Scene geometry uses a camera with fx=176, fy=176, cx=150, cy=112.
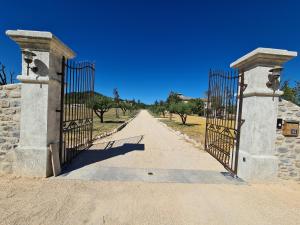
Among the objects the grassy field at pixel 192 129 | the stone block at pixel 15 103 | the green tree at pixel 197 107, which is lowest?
the grassy field at pixel 192 129

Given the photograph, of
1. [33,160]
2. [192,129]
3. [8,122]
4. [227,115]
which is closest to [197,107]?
[192,129]

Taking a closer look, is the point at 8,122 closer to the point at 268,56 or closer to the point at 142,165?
the point at 142,165

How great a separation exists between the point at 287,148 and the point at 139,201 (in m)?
4.11

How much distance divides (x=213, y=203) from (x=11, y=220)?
3.47 m

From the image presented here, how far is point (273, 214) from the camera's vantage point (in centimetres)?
323

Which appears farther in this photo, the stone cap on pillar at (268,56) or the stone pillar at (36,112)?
the stone cap on pillar at (268,56)

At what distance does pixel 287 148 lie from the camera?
4.64 metres

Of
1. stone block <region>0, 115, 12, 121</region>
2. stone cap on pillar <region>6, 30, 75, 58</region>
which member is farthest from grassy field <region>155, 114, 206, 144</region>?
stone block <region>0, 115, 12, 121</region>

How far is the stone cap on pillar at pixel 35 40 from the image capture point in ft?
13.1

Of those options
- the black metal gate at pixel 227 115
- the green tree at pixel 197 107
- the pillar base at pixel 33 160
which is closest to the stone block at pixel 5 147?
the pillar base at pixel 33 160

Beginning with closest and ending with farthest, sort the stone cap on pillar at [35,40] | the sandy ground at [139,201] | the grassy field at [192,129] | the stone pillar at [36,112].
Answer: the sandy ground at [139,201] → the stone cap on pillar at [35,40] → the stone pillar at [36,112] → the grassy field at [192,129]

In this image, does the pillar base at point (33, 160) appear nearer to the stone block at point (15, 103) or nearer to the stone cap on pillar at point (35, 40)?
the stone block at point (15, 103)

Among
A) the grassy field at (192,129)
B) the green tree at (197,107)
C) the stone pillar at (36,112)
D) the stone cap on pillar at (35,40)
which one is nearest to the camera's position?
the stone cap on pillar at (35,40)

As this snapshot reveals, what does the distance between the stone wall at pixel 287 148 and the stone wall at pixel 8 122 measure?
6.64 m
